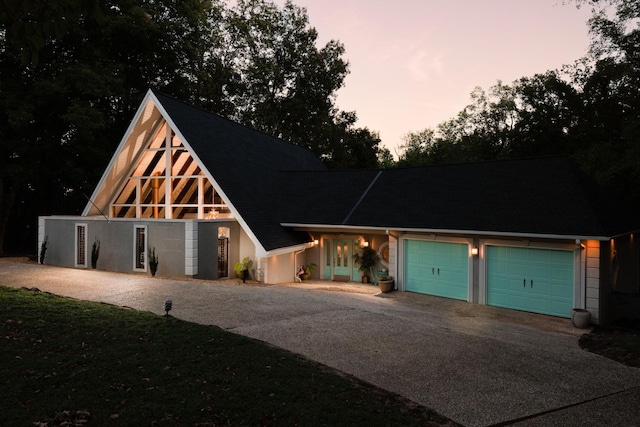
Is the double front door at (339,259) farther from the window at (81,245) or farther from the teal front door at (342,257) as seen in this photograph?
the window at (81,245)

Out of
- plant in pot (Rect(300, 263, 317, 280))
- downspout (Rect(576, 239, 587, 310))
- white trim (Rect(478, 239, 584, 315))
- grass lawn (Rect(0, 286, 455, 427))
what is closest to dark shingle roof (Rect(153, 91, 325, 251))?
plant in pot (Rect(300, 263, 317, 280))

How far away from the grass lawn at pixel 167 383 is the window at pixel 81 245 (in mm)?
10179

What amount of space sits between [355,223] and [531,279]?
22.2ft

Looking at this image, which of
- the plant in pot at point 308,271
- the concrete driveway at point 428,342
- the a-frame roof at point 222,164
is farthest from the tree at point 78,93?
the plant in pot at point 308,271

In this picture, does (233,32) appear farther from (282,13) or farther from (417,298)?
(417,298)

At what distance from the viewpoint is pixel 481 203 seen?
48.8ft

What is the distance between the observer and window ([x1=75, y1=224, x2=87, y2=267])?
700 inches

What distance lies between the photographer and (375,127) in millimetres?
46844

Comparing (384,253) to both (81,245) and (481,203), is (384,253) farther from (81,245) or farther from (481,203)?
(81,245)

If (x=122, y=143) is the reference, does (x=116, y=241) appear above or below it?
below

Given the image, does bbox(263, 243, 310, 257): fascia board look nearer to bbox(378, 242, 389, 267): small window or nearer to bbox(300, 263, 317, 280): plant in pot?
bbox(300, 263, 317, 280): plant in pot

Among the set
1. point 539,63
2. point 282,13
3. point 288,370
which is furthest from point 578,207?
point 282,13

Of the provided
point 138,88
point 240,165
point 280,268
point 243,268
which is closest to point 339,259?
point 280,268

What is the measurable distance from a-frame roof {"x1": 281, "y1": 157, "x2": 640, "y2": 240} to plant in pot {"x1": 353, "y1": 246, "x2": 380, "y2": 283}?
1.79 metres
